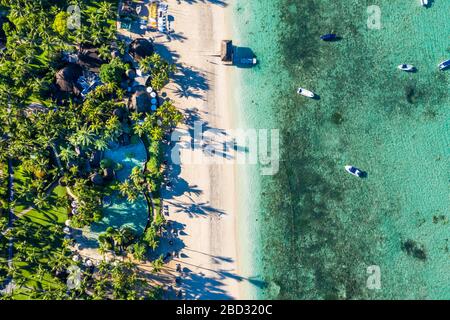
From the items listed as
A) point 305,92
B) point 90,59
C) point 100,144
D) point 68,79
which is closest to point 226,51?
point 305,92

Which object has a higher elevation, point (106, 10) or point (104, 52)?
point (106, 10)

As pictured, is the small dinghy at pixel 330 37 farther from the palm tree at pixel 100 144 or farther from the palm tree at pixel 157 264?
the palm tree at pixel 157 264

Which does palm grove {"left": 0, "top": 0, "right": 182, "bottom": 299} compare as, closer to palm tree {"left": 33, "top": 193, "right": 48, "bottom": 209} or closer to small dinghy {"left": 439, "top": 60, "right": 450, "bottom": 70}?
palm tree {"left": 33, "top": 193, "right": 48, "bottom": 209}

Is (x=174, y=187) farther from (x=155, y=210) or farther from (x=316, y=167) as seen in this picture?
(x=316, y=167)

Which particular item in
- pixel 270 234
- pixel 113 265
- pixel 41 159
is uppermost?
pixel 41 159

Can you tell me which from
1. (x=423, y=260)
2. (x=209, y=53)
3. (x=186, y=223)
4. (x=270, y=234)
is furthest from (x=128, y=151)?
(x=423, y=260)

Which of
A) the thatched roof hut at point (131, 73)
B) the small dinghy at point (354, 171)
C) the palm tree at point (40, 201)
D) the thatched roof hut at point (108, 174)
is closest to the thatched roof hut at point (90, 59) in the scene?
the thatched roof hut at point (131, 73)

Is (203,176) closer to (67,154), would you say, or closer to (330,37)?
(67,154)
